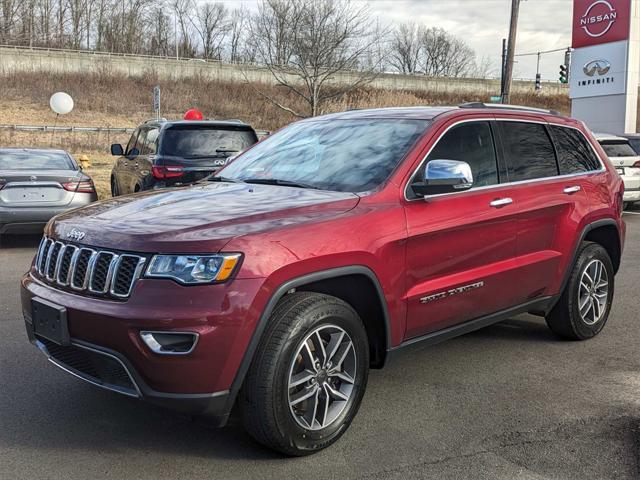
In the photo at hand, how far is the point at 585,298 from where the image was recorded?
5102mm

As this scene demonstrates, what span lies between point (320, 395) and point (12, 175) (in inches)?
287

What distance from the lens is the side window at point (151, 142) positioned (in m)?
9.99

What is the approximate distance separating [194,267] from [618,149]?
12.0 metres

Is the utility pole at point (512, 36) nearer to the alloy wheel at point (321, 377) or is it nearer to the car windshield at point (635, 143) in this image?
the car windshield at point (635, 143)

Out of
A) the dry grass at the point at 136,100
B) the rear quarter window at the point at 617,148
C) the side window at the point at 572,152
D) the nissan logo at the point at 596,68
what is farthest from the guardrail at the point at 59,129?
the side window at the point at 572,152

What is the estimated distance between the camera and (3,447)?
3334 mm

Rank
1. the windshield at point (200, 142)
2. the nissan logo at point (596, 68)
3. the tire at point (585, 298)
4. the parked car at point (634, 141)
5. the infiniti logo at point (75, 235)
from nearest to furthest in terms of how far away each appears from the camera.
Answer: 1. the infiniti logo at point (75, 235)
2. the tire at point (585, 298)
3. the windshield at point (200, 142)
4. the parked car at point (634, 141)
5. the nissan logo at point (596, 68)

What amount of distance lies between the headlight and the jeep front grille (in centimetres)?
9

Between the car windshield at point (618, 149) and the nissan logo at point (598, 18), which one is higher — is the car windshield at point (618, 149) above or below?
below

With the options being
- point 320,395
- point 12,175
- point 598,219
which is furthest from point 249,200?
point 12,175

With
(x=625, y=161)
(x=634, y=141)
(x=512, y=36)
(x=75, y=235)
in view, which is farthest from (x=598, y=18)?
(x=75, y=235)

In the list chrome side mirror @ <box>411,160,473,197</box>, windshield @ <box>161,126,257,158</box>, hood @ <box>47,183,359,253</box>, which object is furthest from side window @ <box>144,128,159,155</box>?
chrome side mirror @ <box>411,160,473,197</box>

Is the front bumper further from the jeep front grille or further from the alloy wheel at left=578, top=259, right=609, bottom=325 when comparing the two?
the alloy wheel at left=578, top=259, right=609, bottom=325

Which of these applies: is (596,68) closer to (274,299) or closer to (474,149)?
(474,149)
